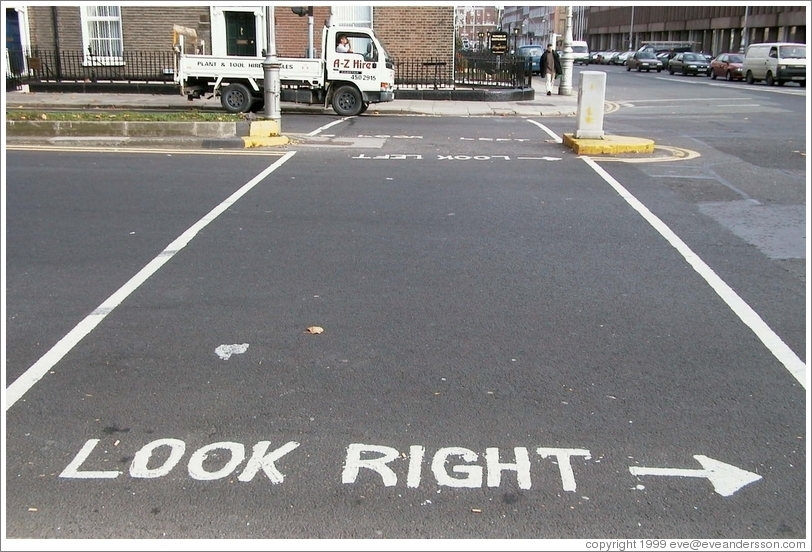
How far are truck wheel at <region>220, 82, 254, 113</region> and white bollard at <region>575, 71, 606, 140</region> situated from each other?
912cm

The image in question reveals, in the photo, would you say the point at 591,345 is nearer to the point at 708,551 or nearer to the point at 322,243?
the point at 708,551

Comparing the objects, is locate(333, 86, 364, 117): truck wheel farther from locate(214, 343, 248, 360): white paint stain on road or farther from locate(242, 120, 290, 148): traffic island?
locate(214, 343, 248, 360): white paint stain on road

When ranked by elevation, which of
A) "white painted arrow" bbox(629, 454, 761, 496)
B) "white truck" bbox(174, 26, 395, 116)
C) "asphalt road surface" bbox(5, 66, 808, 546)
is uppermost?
"white truck" bbox(174, 26, 395, 116)

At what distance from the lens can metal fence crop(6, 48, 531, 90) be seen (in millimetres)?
27922

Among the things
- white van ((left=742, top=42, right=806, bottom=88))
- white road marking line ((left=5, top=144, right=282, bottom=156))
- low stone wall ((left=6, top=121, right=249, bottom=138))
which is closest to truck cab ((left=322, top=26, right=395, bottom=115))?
low stone wall ((left=6, top=121, right=249, bottom=138))

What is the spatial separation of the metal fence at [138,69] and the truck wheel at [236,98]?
8530 mm

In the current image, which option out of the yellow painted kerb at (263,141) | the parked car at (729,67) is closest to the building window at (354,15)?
the yellow painted kerb at (263,141)

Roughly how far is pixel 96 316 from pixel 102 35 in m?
26.1

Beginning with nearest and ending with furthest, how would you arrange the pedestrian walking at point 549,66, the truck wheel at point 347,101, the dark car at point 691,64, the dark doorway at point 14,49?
the truck wheel at point 347,101, the dark doorway at point 14,49, the pedestrian walking at point 549,66, the dark car at point 691,64

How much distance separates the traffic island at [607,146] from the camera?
13938 millimetres

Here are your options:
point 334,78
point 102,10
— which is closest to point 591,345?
point 334,78

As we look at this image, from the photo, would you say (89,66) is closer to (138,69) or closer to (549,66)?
(138,69)

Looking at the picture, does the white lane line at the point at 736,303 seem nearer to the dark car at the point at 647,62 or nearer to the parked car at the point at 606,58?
the dark car at the point at 647,62

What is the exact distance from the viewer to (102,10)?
28672mm
